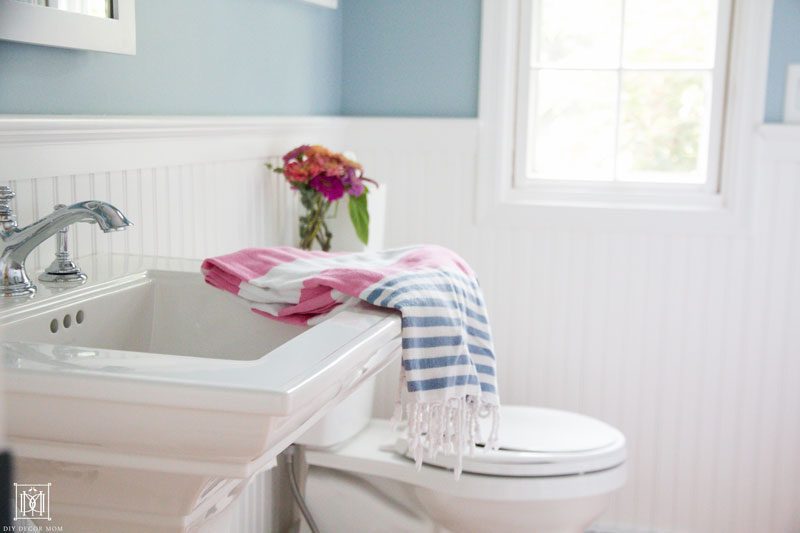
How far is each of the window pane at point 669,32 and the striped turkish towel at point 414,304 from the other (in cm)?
139

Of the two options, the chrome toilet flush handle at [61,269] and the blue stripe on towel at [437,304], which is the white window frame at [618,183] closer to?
the blue stripe on towel at [437,304]

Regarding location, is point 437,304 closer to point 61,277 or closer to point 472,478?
point 61,277

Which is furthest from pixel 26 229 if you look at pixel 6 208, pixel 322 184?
pixel 322 184

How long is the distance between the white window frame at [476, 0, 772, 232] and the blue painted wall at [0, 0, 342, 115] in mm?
476

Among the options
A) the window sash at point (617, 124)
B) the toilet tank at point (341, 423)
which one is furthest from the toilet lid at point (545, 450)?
the window sash at point (617, 124)

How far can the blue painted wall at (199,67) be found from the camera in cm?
142

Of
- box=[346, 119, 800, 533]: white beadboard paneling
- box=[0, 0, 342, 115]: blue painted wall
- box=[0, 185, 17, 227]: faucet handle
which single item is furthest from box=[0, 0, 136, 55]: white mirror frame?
box=[346, 119, 800, 533]: white beadboard paneling

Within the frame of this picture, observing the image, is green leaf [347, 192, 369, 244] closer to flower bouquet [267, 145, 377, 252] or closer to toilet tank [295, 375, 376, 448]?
flower bouquet [267, 145, 377, 252]

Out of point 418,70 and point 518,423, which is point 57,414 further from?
point 418,70

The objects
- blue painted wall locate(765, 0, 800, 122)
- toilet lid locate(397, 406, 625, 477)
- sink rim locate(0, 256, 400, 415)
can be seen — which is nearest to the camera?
sink rim locate(0, 256, 400, 415)

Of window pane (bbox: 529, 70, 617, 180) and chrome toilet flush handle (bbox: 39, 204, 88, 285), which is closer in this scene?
chrome toilet flush handle (bbox: 39, 204, 88, 285)

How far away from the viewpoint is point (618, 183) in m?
2.71

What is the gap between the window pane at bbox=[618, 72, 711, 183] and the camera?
8.79 feet
